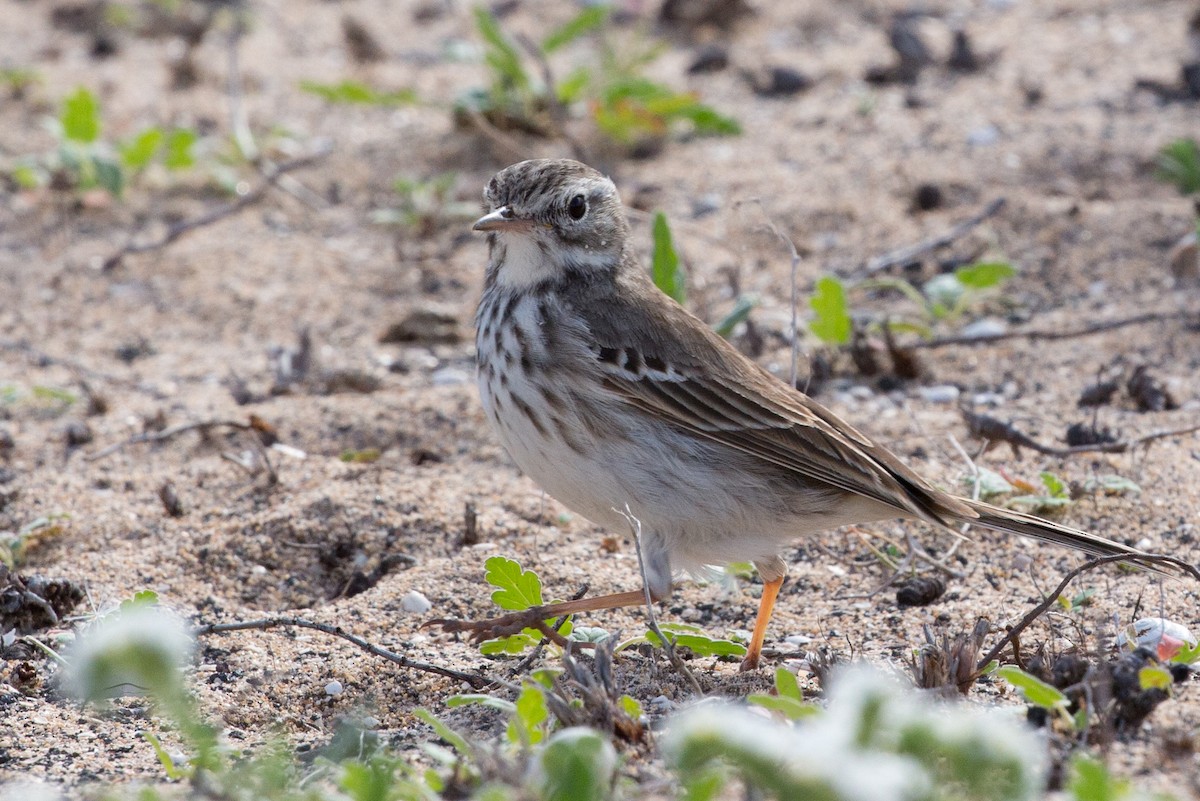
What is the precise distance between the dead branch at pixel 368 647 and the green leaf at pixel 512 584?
8.6 inches

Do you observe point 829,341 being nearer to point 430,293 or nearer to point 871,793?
point 430,293

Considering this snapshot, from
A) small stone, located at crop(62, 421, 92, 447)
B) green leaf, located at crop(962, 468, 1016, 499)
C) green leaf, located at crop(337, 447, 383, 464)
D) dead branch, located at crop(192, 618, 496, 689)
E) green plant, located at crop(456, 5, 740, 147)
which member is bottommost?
small stone, located at crop(62, 421, 92, 447)

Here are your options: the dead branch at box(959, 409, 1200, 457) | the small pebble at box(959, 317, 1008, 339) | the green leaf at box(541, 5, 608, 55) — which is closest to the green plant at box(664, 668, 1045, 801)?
the dead branch at box(959, 409, 1200, 457)

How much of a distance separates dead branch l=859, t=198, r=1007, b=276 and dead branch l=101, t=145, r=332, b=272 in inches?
126

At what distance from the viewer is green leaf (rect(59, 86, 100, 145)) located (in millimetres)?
7660

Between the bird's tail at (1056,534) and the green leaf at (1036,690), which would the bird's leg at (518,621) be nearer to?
the bird's tail at (1056,534)

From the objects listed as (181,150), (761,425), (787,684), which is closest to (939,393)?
(761,425)

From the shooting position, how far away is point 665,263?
5.63 metres

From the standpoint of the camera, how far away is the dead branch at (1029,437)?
517 centimetres

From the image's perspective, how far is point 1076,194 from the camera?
24.3 feet

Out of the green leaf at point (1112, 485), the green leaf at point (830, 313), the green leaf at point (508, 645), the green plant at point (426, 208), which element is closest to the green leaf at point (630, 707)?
the green leaf at point (508, 645)

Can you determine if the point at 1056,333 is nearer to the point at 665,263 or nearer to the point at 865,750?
the point at 665,263

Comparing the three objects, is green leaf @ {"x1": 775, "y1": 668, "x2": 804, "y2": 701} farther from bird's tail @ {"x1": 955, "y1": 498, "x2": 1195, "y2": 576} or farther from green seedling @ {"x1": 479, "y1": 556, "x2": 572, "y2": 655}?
bird's tail @ {"x1": 955, "y1": 498, "x2": 1195, "y2": 576}

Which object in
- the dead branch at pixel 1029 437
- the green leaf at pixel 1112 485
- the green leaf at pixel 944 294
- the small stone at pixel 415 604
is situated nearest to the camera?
the small stone at pixel 415 604
